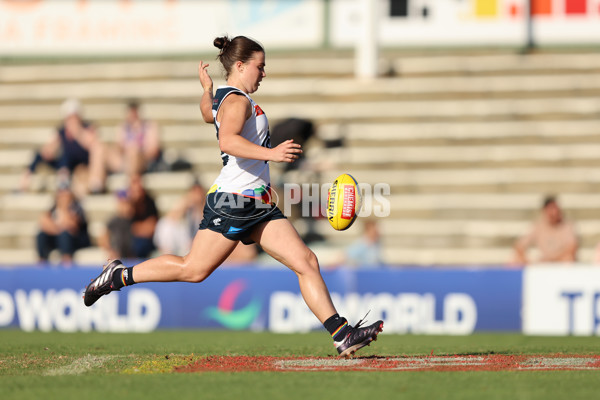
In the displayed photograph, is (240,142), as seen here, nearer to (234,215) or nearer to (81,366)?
(234,215)

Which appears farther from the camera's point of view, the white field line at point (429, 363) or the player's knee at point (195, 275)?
the player's knee at point (195, 275)

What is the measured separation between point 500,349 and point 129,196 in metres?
6.86

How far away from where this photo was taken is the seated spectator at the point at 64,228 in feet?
44.6

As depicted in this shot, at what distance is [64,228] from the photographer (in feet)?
44.8

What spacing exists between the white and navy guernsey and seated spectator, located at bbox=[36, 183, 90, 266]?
24.6ft

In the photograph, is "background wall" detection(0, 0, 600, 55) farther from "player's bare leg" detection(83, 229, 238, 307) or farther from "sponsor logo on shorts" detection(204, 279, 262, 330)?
"player's bare leg" detection(83, 229, 238, 307)

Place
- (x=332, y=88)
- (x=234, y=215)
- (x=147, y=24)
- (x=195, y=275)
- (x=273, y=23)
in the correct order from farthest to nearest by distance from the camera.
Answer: (x=147, y=24) → (x=273, y=23) → (x=332, y=88) → (x=195, y=275) → (x=234, y=215)

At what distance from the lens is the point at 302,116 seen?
51.7 feet

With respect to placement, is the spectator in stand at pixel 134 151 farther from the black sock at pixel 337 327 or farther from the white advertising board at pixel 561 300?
the black sock at pixel 337 327

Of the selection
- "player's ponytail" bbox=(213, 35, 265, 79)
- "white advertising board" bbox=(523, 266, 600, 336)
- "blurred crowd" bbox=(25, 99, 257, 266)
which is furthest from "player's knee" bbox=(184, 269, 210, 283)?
"blurred crowd" bbox=(25, 99, 257, 266)

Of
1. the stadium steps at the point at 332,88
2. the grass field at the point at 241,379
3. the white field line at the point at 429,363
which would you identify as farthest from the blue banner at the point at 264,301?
the stadium steps at the point at 332,88

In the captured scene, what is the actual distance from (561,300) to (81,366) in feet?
20.5

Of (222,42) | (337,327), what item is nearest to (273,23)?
(222,42)

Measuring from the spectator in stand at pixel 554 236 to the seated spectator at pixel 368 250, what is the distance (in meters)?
2.07
